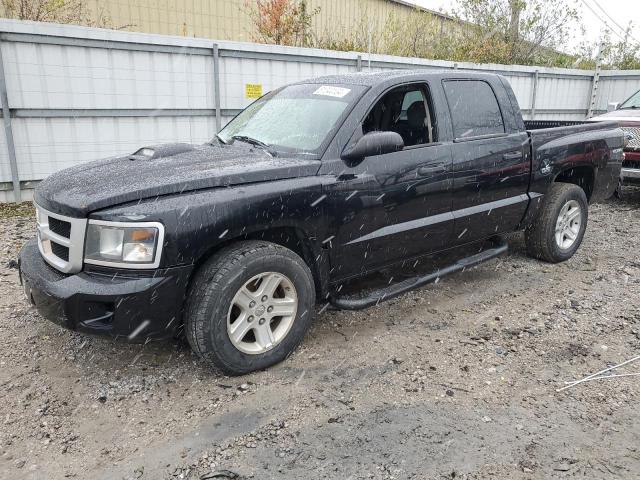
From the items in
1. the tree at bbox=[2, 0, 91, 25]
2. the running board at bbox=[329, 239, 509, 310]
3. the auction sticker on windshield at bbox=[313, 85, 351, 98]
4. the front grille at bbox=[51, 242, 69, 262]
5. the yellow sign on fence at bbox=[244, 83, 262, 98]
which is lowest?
the running board at bbox=[329, 239, 509, 310]

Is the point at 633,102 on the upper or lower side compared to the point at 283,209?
upper

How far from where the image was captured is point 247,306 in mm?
3113

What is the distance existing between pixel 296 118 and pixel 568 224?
320cm

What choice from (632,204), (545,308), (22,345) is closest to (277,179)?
(22,345)

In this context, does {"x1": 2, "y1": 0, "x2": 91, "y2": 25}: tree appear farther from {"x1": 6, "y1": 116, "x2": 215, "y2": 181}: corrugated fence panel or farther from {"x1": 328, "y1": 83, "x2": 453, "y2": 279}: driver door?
{"x1": 328, "y1": 83, "x2": 453, "y2": 279}: driver door

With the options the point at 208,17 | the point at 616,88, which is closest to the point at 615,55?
the point at 616,88

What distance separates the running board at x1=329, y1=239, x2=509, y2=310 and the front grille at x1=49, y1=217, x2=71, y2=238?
5.64 feet

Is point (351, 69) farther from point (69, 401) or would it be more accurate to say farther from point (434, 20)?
point (69, 401)

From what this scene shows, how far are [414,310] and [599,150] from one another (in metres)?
2.85

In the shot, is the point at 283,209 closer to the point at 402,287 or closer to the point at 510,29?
the point at 402,287

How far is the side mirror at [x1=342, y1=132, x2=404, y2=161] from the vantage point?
11.2 feet

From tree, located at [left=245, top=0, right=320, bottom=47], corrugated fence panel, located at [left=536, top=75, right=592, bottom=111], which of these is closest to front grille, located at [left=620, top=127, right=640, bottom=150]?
corrugated fence panel, located at [left=536, top=75, right=592, bottom=111]

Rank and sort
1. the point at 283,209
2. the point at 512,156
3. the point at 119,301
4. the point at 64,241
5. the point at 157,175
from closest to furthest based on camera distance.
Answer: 1. the point at 119,301
2. the point at 64,241
3. the point at 157,175
4. the point at 283,209
5. the point at 512,156

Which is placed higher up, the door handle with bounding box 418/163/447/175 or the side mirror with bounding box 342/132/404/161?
the side mirror with bounding box 342/132/404/161
